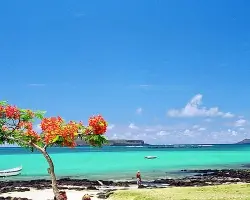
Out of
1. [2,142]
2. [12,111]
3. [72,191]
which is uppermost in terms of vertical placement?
[12,111]

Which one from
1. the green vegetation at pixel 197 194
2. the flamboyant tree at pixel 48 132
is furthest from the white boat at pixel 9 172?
the flamboyant tree at pixel 48 132

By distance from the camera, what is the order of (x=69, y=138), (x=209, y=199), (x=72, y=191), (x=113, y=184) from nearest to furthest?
(x=69, y=138)
(x=209, y=199)
(x=72, y=191)
(x=113, y=184)

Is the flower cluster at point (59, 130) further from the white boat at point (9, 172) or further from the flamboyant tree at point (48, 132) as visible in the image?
the white boat at point (9, 172)

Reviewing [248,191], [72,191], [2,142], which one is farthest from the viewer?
[72,191]

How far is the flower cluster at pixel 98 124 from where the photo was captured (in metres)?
17.8

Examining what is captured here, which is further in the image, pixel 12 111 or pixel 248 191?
pixel 248 191

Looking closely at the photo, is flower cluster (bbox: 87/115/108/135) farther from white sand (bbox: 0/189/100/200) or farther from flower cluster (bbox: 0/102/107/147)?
white sand (bbox: 0/189/100/200)

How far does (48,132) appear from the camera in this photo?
17.8 meters

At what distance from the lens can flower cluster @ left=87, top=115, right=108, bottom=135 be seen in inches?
701

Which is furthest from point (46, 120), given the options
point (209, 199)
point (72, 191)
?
point (72, 191)

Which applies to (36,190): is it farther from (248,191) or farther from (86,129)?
(86,129)

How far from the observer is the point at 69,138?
1778cm

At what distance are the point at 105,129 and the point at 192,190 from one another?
11313 millimetres

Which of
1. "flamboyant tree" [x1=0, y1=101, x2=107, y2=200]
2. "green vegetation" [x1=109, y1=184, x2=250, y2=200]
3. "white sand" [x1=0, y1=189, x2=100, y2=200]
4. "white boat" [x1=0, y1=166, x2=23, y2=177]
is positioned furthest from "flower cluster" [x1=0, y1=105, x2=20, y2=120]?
"white boat" [x1=0, y1=166, x2=23, y2=177]
